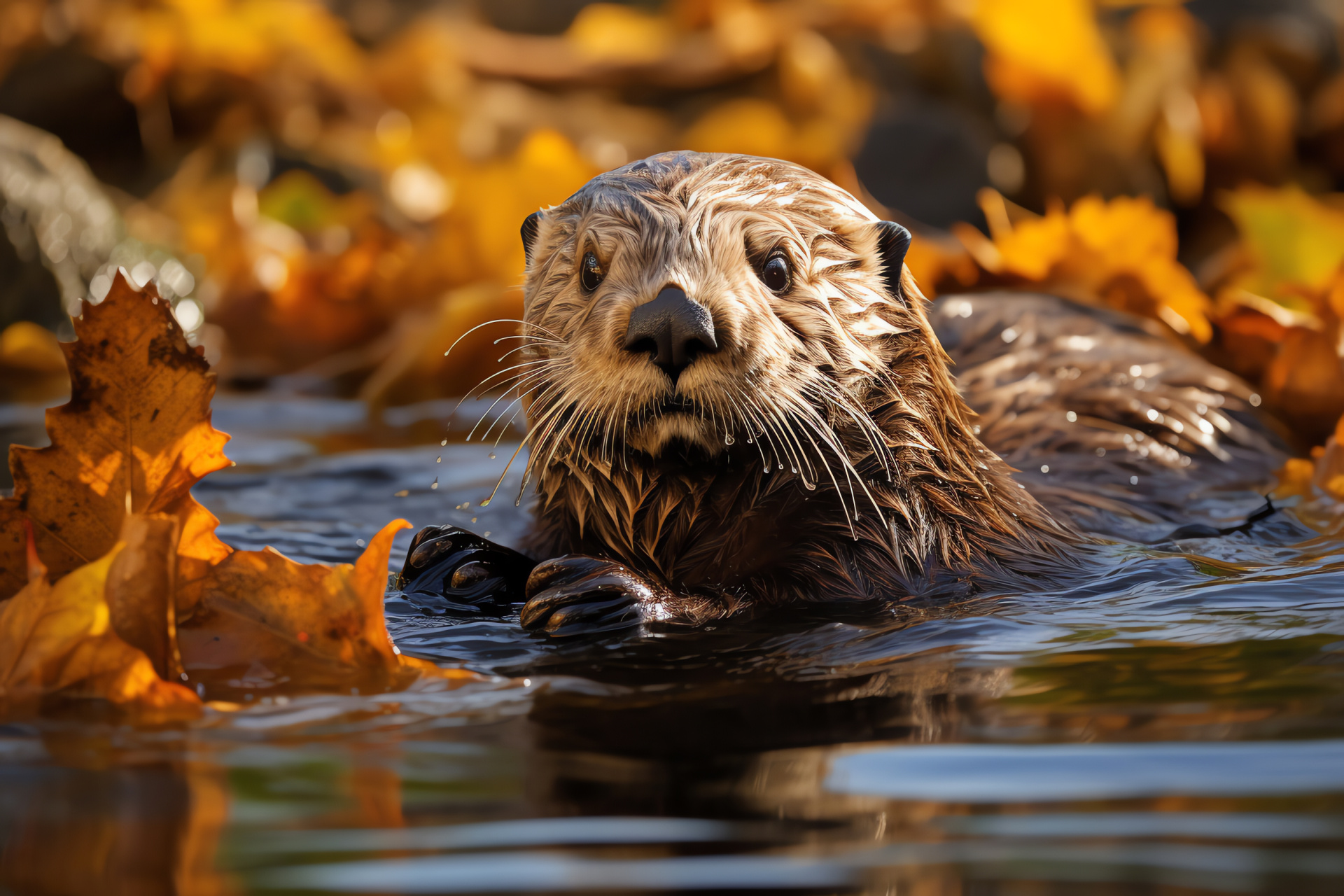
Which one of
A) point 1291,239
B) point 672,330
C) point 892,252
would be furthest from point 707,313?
point 1291,239

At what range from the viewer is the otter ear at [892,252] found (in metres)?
2.64

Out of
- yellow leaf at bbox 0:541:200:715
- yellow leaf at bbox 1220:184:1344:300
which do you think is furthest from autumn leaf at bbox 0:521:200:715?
yellow leaf at bbox 1220:184:1344:300

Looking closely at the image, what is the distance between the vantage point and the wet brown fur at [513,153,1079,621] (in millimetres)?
2283

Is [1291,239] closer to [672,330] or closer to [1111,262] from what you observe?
[1111,262]

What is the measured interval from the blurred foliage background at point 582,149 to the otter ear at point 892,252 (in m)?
1.43

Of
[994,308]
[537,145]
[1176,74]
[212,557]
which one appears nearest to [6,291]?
[537,145]

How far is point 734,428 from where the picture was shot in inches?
90.6

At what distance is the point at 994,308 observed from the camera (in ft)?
11.9

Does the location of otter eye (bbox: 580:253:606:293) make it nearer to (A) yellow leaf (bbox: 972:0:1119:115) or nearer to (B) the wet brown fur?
(B) the wet brown fur

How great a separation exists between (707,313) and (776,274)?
0.36m

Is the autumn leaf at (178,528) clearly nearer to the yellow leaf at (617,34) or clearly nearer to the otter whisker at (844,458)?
the otter whisker at (844,458)

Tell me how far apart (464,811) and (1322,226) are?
3.86m

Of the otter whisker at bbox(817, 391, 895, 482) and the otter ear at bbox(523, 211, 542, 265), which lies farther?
the otter ear at bbox(523, 211, 542, 265)

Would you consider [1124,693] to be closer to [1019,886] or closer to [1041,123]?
[1019,886]
